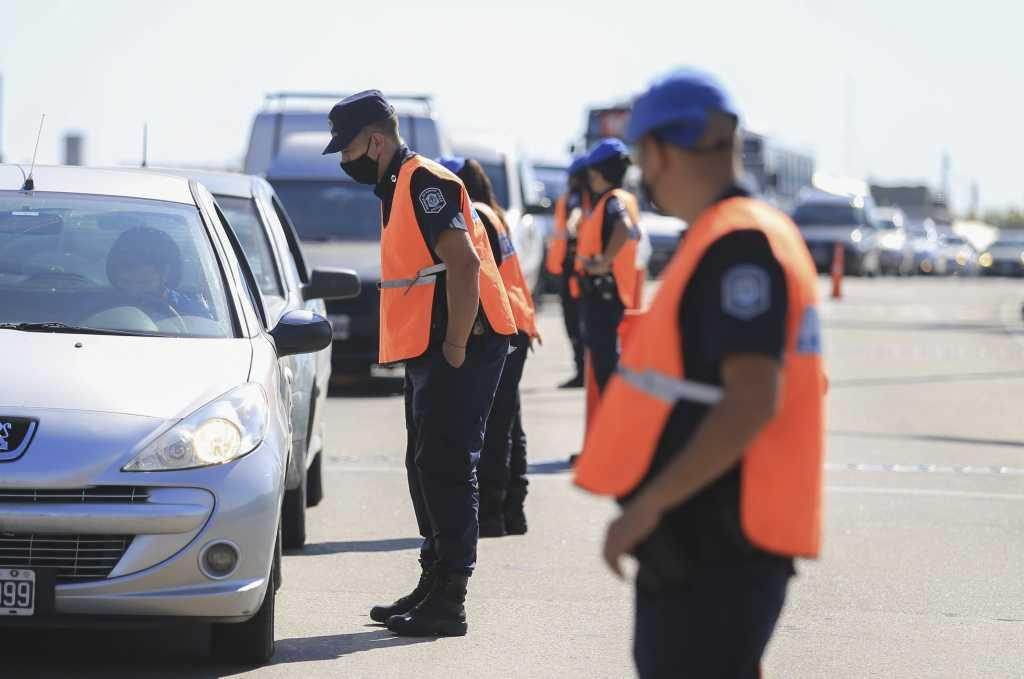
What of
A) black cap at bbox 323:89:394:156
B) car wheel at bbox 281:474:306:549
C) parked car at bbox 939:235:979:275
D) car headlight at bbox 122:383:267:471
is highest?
black cap at bbox 323:89:394:156

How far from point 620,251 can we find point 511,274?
2759 millimetres

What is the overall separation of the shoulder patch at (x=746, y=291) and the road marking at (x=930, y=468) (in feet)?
27.5

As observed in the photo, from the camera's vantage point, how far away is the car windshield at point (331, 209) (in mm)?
15977

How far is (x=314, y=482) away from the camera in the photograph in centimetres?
952

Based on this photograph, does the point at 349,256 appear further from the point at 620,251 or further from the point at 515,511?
the point at 515,511

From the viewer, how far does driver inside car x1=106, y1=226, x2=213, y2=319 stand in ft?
21.2

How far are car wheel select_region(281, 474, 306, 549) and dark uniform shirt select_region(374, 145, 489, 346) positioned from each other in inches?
72.8

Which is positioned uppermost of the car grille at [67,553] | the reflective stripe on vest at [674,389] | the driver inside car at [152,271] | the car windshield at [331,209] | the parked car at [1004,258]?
the reflective stripe on vest at [674,389]

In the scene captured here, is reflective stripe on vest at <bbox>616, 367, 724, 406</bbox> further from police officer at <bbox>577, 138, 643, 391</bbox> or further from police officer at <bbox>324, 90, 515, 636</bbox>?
police officer at <bbox>577, 138, 643, 391</bbox>

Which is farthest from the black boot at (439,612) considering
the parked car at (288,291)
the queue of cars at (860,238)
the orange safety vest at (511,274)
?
the queue of cars at (860,238)

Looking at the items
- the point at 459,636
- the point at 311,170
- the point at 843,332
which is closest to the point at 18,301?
the point at 459,636

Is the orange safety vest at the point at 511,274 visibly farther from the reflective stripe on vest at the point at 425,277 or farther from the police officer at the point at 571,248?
the police officer at the point at 571,248

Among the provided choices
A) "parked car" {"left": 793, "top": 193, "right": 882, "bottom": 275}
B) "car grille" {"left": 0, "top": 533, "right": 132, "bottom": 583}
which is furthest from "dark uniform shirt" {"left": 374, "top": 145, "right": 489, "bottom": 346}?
"parked car" {"left": 793, "top": 193, "right": 882, "bottom": 275}

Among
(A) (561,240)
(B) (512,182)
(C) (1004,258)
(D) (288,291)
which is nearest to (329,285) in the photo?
(D) (288,291)
